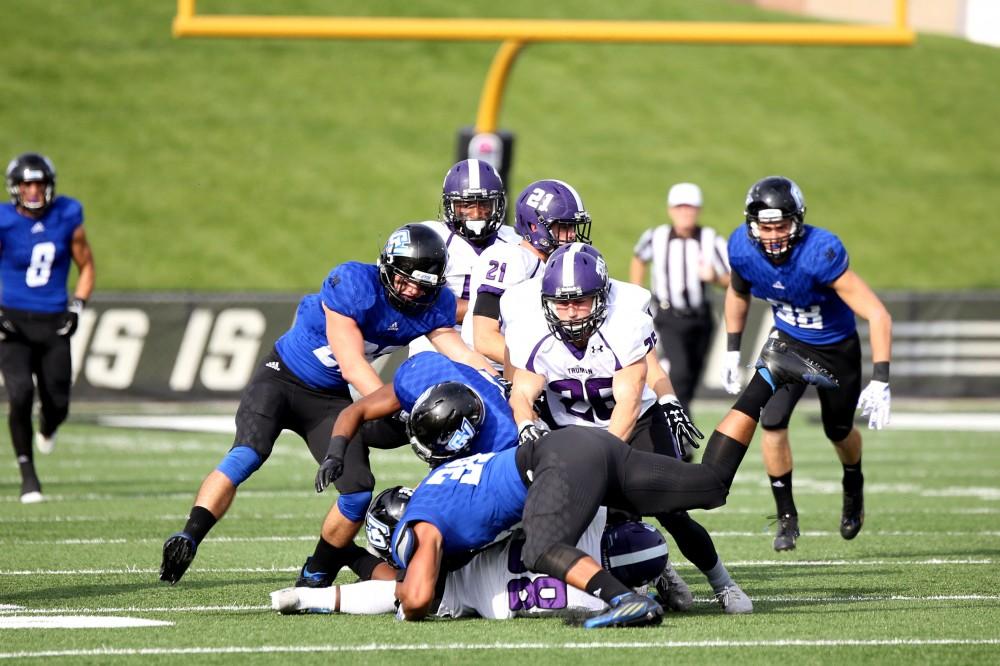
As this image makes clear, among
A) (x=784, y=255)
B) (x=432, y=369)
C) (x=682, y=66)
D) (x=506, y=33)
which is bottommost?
(x=432, y=369)

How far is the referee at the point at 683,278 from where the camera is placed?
11148 millimetres

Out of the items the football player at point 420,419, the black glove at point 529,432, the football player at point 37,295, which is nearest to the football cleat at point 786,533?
the football player at point 420,419

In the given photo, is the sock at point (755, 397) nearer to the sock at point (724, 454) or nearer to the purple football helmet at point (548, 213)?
the sock at point (724, 454)

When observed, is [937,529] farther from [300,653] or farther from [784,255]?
[300,653]

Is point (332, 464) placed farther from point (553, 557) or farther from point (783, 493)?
point (783, 493)

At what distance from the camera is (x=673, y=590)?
5.63 meters

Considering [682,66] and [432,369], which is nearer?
[432,369]

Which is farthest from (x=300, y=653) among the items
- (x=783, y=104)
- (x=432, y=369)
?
(x=783, y=104)

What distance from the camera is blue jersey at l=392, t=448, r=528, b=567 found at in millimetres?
5230

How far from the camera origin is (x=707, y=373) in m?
15.6

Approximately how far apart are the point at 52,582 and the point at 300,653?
6.38 ft

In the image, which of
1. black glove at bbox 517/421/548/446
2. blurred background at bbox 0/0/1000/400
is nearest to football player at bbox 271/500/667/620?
black glove at bbox 517/421/548/446

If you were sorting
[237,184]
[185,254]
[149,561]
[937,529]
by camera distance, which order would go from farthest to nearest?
[237,184], [185,254], [937,529], [149,561]

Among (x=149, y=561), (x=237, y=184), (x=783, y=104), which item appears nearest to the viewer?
(x=149, y=561)
